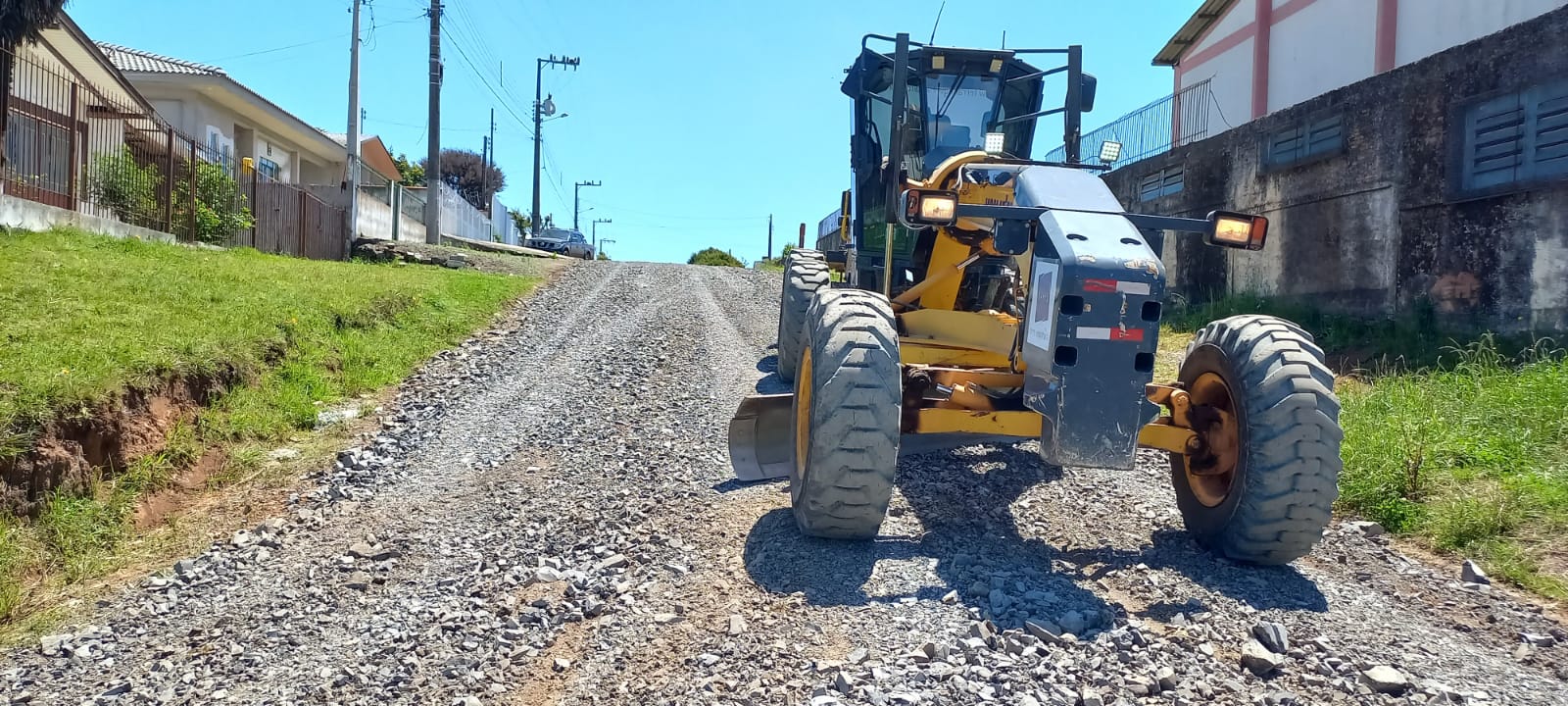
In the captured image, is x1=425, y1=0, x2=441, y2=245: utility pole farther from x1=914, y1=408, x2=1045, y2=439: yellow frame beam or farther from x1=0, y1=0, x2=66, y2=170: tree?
x1=914, y1=408, x2=1045, y2=439: yellow frame beam

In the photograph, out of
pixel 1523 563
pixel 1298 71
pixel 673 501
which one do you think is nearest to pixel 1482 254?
pixel 1523 563

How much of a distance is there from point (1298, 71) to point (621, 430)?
17420mm

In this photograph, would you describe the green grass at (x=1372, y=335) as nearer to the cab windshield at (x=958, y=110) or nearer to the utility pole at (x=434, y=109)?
the cab windshield at (x=958, y=110)

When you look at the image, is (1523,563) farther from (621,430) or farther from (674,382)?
(674,382)

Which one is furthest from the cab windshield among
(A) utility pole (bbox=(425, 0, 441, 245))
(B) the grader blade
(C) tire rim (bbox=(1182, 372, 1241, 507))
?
(A) utility pole (bbox=(425, 0, 441, 245))

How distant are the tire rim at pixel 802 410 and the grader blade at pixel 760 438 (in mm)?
388

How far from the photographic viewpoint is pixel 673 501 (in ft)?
17.2

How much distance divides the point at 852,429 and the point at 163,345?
4847mm

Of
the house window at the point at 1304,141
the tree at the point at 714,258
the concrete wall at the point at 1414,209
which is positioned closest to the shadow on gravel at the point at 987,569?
the concrete wall at the point at 1414,209

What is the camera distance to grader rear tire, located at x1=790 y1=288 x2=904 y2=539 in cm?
402

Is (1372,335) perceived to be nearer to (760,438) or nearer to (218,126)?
(760,438)

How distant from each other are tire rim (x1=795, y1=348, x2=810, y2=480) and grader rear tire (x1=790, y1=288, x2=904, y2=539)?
1.63 feet

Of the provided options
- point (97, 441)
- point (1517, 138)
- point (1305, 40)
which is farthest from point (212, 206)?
point (1305, 40)

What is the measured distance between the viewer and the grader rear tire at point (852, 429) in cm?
402
